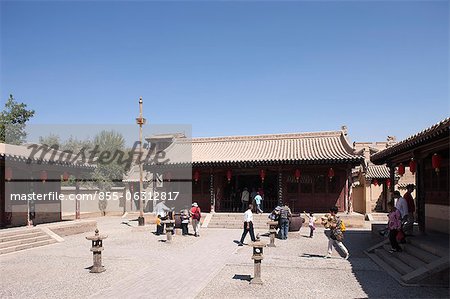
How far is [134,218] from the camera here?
25.7 meters

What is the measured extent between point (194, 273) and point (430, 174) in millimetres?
9080

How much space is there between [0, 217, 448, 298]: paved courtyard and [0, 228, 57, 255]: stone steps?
45 centimetres

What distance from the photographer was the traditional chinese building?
10.9 m

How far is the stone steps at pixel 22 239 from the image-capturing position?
40.7 feet

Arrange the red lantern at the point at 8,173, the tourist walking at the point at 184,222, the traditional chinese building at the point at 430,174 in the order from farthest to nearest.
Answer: the tourist walking at the point at 184,222 → the red lantern at the point at 8,173 → the traditional chinese building at the point at 430,174

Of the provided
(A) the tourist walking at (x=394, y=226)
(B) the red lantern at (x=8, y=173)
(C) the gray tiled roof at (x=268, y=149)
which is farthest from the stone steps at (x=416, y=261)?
(B) the red lantern at (x=8, y=173)

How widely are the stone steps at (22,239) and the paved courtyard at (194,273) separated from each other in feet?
1.47

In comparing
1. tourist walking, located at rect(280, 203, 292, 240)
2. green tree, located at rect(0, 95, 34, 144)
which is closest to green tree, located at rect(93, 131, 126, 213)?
green tree, located at rect(0, 95, 34, 144)

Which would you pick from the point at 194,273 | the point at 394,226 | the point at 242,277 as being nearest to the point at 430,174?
the point at 394,226

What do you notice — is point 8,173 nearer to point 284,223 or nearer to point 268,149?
point 284,223

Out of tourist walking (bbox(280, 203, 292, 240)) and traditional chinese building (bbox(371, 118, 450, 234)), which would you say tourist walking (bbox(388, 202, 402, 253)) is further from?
tourist walking (bbox(280, 203, 292, 240))

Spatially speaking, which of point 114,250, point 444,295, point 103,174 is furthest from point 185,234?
point 103,174

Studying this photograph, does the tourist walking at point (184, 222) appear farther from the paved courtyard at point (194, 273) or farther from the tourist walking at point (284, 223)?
the tourist walking at point (284, 223)

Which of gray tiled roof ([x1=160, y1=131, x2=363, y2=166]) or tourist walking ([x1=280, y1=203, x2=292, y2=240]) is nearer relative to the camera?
tourist walking ([x1=280, y1=203, x2=292, y2=240])
